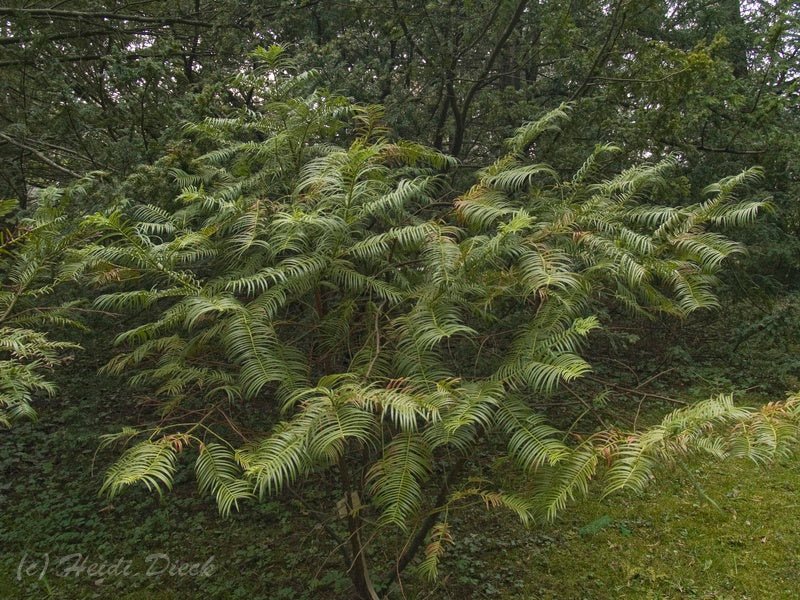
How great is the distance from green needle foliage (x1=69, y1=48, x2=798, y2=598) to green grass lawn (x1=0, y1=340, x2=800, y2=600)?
1.13m

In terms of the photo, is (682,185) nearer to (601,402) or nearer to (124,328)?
(601,402)

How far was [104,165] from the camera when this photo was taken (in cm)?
456

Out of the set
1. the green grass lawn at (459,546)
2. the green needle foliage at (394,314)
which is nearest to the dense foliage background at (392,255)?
the green needle foliage at (394,314)

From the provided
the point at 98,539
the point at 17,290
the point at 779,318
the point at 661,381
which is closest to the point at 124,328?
the point at 98,539

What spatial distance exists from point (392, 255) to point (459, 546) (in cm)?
242

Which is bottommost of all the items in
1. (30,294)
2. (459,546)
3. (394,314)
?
(459,546)

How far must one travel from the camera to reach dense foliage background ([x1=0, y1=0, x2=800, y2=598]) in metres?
2.27

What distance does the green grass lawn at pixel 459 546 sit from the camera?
3.87m

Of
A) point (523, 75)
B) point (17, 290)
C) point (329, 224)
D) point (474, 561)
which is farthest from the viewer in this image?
point (523, 75)

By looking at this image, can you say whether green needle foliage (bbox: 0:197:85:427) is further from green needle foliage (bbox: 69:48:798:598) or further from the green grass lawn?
the green grass lawn

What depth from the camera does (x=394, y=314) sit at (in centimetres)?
293

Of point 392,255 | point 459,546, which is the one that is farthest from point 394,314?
point 459,546

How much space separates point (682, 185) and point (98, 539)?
17.1 feet

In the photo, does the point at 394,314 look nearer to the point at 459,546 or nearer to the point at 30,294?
the point at 30,294
